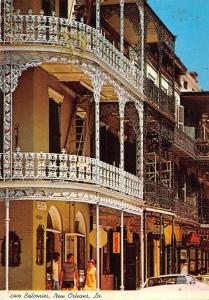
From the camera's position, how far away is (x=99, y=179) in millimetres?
29828

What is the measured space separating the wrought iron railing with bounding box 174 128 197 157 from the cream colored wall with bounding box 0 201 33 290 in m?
15.5

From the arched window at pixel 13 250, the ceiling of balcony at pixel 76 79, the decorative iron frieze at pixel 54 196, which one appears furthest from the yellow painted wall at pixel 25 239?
the ceiling of balcony at pixel 76 79

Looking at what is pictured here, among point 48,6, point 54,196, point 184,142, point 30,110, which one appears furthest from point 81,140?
point 184,142

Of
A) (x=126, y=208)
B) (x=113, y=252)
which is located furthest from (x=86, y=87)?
(x=113, y=252)

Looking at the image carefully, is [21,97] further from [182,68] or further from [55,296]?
[182,68]

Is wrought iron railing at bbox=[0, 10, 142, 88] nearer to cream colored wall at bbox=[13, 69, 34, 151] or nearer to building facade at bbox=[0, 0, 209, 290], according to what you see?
building facade at bbox=[0, 0, 209, 290]

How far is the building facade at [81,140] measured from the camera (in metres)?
28.3

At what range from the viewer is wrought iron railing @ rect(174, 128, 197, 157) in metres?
45.1

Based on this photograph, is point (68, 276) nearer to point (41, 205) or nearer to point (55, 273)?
point (55, 273)

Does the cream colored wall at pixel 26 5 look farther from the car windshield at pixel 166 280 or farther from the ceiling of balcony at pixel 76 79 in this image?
the car windshield at pixel 166 280

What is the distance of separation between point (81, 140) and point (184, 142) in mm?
12920

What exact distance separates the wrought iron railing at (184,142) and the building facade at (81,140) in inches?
10.7

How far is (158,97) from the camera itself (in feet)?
132

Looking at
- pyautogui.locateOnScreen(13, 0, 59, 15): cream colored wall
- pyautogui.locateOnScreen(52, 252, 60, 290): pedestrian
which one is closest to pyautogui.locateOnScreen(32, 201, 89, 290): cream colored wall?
pyautogui.locateOnScreen(52, 252, 60, 290): pedestrian
